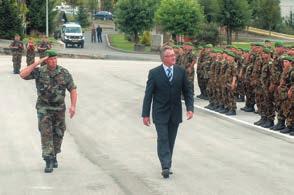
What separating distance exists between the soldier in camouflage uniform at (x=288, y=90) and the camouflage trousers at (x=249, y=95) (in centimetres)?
369

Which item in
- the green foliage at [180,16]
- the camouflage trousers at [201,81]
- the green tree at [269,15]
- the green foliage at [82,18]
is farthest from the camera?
the green foliage at [82,18]

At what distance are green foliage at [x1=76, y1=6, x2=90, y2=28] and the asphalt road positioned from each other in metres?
63.9

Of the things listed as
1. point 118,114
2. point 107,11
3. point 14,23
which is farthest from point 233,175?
point 107,11

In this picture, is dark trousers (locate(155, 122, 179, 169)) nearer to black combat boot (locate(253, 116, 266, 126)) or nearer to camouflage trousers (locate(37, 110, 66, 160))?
camouflage trousers (locate(37, 110, 66, 160))

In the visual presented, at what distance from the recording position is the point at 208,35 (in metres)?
56.2

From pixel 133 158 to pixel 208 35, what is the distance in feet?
146

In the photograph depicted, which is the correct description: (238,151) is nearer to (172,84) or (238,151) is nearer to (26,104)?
(172,84)

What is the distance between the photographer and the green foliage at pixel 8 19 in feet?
181

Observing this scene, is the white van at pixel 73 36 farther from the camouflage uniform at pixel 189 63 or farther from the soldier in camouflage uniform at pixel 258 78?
the soldier in camouflage uniform at pixel 258 78

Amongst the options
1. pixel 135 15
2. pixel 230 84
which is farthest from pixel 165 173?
pixel 135 15

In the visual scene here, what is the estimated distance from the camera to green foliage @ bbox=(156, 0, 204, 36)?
52.8 metres

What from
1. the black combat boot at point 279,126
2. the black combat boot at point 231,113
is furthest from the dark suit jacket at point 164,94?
the black combat boot at point 231,113

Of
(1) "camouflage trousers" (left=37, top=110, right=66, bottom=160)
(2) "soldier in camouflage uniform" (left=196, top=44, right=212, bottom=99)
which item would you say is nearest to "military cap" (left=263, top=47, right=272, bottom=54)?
(2) "soldier in camouflage uniform" (left=196, top=44, right=212, bottom=99)

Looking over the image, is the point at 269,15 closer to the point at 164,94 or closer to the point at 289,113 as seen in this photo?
the point at 289,113
